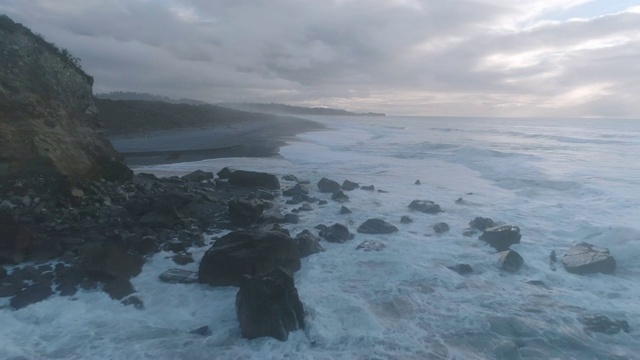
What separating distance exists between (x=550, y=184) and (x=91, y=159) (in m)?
16.0

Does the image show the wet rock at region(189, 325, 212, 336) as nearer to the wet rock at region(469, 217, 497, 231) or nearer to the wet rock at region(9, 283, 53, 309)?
the wet rock at region(9, 283, 53, 309)

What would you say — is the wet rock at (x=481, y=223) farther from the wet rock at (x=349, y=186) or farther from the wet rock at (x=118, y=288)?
the wet rock at (x=118, y=288)

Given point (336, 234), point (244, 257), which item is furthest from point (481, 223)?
point (244, 257)

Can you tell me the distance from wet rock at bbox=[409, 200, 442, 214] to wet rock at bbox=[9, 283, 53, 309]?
9345 mm

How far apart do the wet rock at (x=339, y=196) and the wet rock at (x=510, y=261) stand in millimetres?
6048

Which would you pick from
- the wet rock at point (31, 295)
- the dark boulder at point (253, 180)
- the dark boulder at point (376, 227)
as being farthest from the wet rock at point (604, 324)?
the dark boulder at point (253, 180)

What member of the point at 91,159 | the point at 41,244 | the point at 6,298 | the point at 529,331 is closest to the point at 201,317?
the point at 6,298

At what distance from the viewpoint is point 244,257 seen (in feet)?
26.6

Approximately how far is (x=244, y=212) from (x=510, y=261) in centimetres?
587

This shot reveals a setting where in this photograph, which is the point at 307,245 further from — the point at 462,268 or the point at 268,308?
the point at 268,308

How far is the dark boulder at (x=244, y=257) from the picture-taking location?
8.05 m

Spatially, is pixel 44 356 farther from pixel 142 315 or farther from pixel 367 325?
pixel 367 325

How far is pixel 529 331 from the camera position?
6918 millimetres

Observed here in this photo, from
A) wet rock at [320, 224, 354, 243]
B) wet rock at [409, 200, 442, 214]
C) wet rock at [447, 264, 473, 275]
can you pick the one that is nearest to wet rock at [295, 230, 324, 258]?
wet rock at [320, 224, 354, 243]
